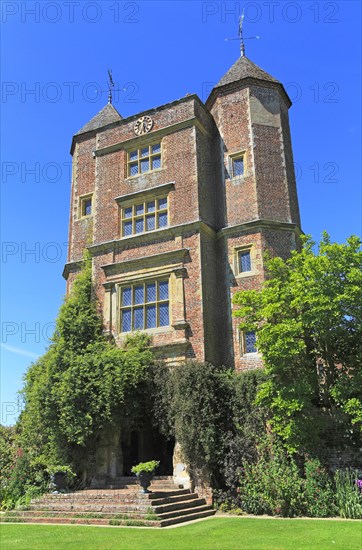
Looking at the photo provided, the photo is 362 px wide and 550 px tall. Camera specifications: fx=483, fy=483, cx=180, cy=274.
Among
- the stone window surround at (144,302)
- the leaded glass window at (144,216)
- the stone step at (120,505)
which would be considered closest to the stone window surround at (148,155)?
the leaded glass window at (144,216)

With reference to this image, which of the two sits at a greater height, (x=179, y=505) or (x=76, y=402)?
(x=76, y=402)

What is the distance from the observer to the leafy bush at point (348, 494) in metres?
12.2

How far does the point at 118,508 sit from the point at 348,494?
598 cm

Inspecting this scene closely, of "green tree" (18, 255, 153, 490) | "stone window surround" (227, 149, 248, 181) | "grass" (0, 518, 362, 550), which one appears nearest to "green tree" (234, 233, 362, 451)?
"grass" (0, 518, 362, 550)

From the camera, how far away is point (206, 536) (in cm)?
996

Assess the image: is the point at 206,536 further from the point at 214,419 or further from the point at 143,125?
the point at 143,125

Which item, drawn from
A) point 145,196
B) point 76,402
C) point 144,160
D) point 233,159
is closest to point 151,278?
point 145,196

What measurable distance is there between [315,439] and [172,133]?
13.5 m

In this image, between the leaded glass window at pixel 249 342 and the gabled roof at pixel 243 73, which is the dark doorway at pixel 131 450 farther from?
the gabled roof at pixel 243 73

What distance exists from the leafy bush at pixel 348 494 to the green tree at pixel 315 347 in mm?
1027

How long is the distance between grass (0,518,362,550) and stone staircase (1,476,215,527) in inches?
29.3

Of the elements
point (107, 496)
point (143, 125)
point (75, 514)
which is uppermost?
point (143, 125)

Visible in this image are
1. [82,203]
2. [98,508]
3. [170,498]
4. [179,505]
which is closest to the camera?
[98,508]

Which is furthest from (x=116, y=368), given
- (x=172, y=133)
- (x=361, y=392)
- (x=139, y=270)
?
(x=172, y=133)
